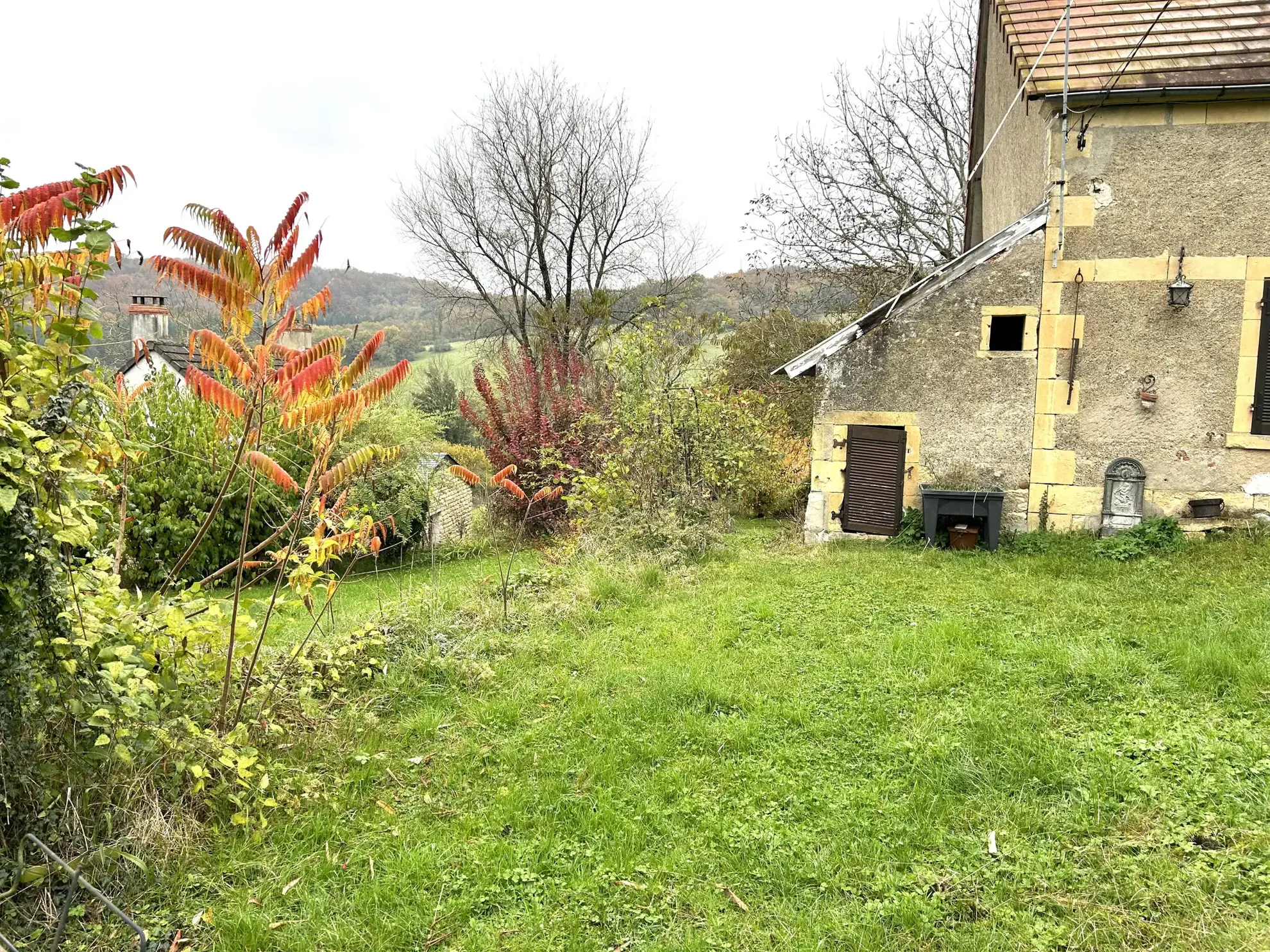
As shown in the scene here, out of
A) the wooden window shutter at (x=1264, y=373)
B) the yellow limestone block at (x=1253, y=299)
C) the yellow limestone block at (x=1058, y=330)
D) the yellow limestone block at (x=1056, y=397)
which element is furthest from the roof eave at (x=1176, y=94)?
the yellow limestone block at (x=1056, y=397)

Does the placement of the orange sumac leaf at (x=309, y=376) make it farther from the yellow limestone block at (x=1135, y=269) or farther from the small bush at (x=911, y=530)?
the yellow limestone block at (x=1135, y=269)

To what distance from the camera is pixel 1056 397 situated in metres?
8.36

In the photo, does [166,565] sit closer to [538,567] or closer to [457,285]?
[538,567]

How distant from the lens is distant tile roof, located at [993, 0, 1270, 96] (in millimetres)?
7828

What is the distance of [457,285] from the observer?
87.1 ft

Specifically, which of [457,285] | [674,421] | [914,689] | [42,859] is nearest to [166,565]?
[674,421]

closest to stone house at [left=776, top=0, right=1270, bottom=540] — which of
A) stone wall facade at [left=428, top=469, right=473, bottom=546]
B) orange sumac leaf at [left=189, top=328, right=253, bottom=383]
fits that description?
orange sumac leaf at [left=189, top=328, right=253, bottom=383]

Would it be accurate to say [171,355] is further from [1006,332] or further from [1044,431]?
[1044,431]

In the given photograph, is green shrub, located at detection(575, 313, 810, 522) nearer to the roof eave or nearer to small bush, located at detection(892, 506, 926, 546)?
small bush, located at detection(892, 506, 926, 546)

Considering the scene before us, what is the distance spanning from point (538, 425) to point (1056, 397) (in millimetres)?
→ 9077

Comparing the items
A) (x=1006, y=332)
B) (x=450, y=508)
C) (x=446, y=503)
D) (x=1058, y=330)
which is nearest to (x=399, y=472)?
(x=446, y=503)

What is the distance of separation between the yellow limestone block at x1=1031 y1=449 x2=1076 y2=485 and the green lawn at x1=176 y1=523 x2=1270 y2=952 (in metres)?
2.42

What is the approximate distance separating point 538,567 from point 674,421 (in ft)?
10.1

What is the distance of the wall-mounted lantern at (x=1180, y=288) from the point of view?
25.7ft
